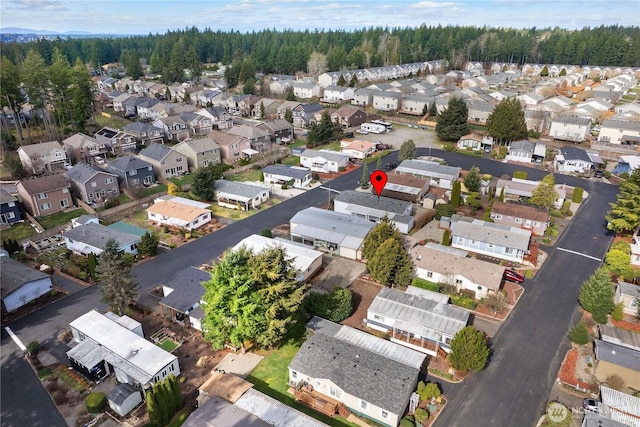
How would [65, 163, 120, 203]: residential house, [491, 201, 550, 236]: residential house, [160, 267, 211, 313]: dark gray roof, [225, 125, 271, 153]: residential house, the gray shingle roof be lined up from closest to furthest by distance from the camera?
1. [160, 267, 211, 313]: dark gray roof
2. [491, 201, 550, 236]: residential house
3. [65, 163, 120, 203]: residential house
4. the gray shingle roof
5. [225, 125, 271, 153]: residential house

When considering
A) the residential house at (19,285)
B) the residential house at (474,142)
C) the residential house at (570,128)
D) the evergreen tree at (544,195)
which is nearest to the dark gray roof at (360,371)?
the residential house at (19,285)

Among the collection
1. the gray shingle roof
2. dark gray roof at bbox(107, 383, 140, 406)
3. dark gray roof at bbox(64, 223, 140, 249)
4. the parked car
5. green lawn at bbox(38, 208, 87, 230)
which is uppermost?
the gray shingle roof

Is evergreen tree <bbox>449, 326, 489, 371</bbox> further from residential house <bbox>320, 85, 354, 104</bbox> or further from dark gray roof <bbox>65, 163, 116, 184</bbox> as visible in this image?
residential house <bbox>320, 85, 354, 104</bbox>

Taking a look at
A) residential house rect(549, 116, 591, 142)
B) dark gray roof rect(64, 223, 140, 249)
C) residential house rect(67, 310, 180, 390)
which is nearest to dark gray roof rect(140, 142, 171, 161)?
dark gray roof rect(64, 223, 140, 249)

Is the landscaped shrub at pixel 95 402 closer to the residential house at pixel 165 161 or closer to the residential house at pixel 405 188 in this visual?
the residential house at pixel 405 188

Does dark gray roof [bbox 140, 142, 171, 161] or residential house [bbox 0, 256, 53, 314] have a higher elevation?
dark gray roof [bbox 140, 142, 171, 161]

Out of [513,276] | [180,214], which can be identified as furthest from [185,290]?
[513,276]

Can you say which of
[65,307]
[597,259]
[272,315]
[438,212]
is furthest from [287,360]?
[597,259]
